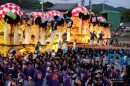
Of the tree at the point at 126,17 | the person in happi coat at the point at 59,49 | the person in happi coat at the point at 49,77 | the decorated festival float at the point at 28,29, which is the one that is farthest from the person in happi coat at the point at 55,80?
the tree at the point at 126,17

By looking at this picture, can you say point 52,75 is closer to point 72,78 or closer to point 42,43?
point 72,78

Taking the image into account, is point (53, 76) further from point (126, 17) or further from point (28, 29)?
point (126, 17)

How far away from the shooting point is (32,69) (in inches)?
712

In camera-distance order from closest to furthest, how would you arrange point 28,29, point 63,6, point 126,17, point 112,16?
point 28,29
point 112,16
point 63,6
point 126,17

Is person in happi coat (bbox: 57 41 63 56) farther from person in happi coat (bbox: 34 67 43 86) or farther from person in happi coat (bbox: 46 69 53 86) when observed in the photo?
person in happi coat (bbox: 46 69 53 86)

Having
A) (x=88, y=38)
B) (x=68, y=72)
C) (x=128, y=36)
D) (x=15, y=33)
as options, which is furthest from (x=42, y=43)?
(x=128, y=36)

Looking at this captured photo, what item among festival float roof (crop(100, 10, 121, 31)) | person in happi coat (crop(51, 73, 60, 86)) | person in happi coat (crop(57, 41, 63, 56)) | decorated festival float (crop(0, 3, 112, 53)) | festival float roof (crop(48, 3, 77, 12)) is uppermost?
festival float roof (crop(48, 3, 77, 12))

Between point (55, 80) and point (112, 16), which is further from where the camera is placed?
point (112, 16)

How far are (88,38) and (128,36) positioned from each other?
3286 cm

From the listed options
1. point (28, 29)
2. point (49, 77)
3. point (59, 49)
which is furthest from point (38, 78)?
point (28, 29)

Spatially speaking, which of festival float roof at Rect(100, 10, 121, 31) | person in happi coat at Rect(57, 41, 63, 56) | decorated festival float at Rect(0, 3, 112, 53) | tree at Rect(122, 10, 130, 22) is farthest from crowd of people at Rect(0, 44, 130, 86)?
tree at Rect(122, 10, 130, 22)

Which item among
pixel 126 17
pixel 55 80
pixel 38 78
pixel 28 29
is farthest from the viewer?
pixel 126 17

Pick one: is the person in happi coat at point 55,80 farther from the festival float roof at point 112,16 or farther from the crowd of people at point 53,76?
the festival float roof at point 112,16

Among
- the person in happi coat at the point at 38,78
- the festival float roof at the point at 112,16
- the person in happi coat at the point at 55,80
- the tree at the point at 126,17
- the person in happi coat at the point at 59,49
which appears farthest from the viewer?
the tree at the point at 126,17
